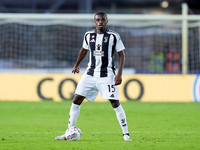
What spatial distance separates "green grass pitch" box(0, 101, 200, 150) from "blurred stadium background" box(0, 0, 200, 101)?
6.75 feet

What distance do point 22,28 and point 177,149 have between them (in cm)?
1190

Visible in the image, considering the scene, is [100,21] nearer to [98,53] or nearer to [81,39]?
[98,53]

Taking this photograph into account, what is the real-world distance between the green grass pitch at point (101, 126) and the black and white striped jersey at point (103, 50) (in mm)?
1020

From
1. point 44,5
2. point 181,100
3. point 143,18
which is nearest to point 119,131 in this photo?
point 181,100

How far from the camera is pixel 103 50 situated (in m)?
7.05

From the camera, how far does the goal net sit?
16.6 metres

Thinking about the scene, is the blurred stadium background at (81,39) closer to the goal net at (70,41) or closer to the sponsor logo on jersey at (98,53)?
the goal net at (70,41)

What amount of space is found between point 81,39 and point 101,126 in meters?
8.51

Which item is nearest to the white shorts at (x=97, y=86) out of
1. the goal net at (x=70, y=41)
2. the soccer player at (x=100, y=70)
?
the soccer player at (x=100, y=70)

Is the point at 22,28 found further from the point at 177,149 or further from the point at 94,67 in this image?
the point at 177,149

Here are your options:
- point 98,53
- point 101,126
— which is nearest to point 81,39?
point 101,126

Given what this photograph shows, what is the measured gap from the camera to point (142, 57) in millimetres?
18797

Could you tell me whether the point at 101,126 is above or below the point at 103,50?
below

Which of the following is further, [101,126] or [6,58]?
[6,58]
